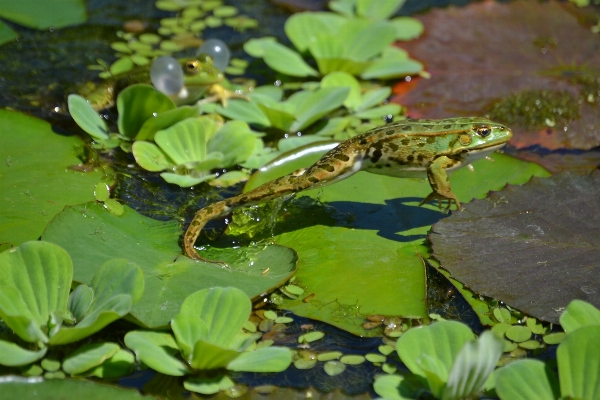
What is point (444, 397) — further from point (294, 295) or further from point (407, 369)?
point (294, 295)

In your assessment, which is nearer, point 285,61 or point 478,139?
point 478,139

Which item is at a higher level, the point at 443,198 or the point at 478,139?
the point at 478,139

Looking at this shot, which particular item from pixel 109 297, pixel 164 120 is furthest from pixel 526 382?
pixel 164 120

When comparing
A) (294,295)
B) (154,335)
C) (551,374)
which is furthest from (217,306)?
(551,374)

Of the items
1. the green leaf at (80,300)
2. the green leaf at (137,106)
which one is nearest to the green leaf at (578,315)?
the green leaf at (80,300)

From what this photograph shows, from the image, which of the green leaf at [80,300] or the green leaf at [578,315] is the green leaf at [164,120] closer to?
the green leaf at [80,300]

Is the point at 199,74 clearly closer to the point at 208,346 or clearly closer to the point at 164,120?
the point at 164,120
